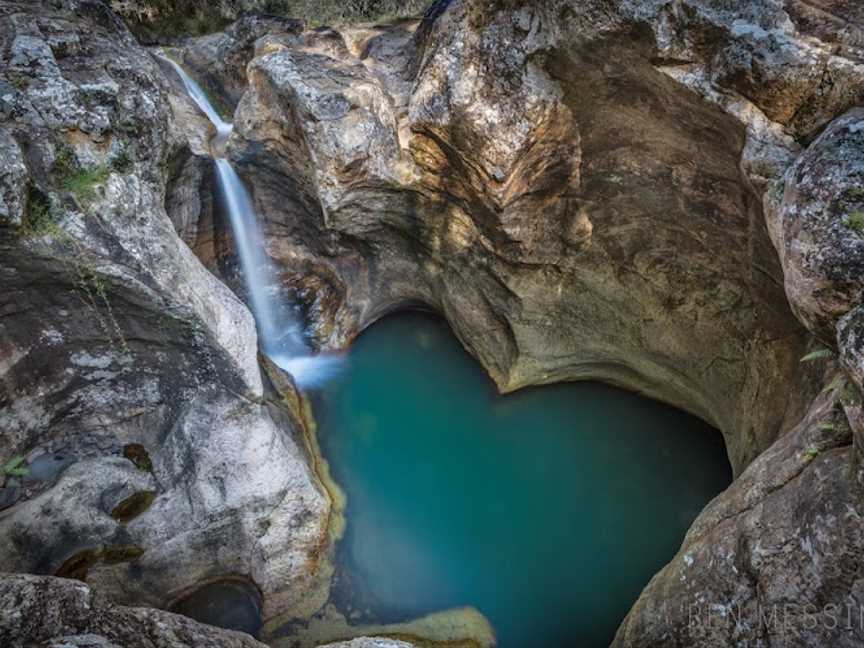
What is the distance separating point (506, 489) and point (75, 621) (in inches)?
232

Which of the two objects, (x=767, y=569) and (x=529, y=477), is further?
(x=529, y=477)

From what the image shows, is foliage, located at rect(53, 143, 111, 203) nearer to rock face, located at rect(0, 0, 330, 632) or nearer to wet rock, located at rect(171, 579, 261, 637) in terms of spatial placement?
rock face, located at rect(0, 0, 330, 632)

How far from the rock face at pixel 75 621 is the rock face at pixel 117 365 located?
2855 millimetres

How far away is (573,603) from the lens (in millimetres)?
7004

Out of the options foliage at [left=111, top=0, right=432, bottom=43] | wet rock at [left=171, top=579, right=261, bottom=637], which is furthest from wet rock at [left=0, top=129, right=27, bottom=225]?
foliage at [left=111, top=0, right=432, bottom=43]

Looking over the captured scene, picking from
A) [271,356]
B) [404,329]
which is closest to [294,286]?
[271,356]

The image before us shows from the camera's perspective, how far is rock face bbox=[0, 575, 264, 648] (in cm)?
330

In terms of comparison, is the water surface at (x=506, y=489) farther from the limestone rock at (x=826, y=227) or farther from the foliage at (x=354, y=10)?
the foliage at (x=354, y=10)

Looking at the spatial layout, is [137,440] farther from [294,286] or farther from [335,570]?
[294,286]

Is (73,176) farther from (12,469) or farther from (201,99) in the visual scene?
(201,99)

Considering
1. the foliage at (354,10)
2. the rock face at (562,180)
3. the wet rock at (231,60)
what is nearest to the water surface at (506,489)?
the rock face at (562,180)

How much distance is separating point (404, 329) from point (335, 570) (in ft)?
15.6

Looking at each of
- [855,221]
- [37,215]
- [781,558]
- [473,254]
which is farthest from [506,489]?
Result: [37,215]

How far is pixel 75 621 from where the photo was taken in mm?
3510
